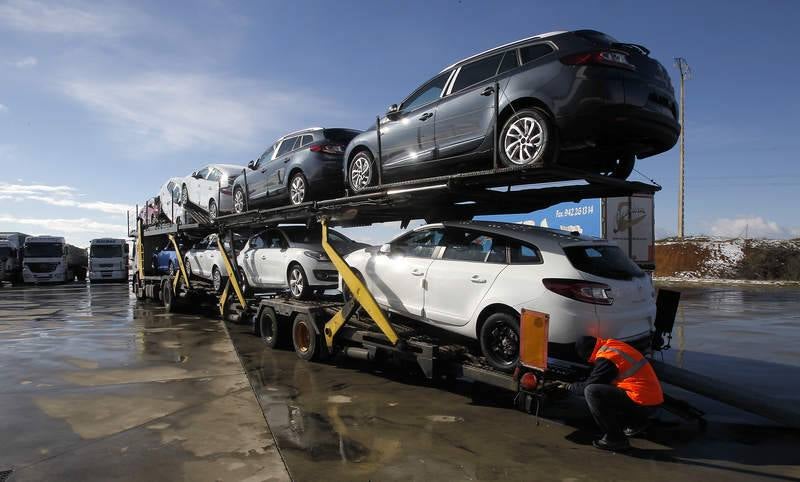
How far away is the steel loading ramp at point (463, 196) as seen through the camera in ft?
17.2

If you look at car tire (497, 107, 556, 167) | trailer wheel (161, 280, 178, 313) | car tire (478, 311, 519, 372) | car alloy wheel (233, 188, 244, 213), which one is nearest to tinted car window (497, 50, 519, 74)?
car tire (497, 107, 556, 167)

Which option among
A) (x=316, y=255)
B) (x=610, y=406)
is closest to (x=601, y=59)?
(x=610, y=406)

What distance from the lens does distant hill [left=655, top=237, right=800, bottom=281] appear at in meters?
28.6

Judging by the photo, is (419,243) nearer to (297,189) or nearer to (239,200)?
(297,189)

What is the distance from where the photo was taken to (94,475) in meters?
3.82

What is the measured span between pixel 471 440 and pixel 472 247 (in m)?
1.99

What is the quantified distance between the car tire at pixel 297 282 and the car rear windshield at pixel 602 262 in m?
4.99

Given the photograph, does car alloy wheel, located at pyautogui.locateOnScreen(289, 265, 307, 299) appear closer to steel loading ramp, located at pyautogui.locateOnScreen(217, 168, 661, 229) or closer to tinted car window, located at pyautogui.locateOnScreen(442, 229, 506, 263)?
steel loading ramp, located at pyautogui.locateOnScreen(217, 168, 661, 229)

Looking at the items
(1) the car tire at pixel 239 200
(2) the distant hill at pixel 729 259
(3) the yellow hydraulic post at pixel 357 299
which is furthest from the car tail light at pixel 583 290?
(2) the distant hill at pixel 729 259

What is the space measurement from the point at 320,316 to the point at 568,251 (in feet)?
12.4

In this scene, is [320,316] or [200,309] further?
[200,309]

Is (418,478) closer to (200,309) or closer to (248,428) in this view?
(248,428)

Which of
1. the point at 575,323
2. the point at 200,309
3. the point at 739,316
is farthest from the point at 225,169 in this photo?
the point at 739,316

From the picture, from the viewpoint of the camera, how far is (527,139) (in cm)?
515
